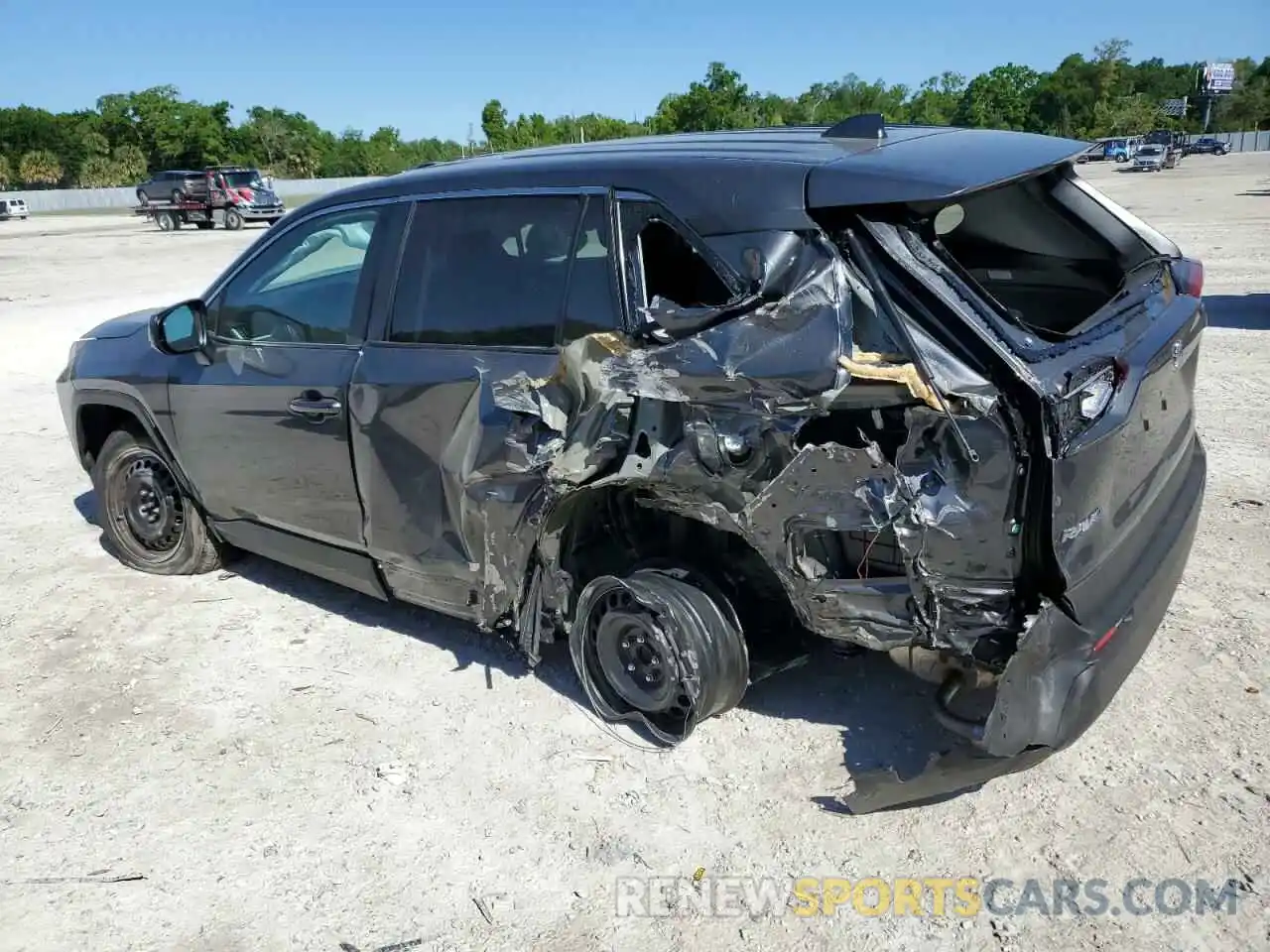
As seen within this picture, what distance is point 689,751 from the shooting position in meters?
3.27

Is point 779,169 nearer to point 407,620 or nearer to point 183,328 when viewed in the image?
point 407,620

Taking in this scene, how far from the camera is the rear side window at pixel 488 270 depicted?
3.19 metres

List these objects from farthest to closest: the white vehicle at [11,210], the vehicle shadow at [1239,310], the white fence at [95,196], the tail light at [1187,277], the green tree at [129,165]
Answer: the green tree at [129,165], the white fence at [95,196], the white vehicle at [11,210], the vehicle shadow at [1239,310], the tail light at [1187,277]

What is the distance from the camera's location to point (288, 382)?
3832 mm

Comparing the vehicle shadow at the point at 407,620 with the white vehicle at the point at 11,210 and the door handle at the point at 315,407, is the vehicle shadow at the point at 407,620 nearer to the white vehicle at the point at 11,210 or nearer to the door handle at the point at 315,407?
the door handle at the point at 315,407

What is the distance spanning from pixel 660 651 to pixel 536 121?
8347 cm

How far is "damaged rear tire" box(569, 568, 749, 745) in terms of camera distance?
306 cm

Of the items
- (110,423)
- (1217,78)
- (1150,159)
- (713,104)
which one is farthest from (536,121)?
(110,423)

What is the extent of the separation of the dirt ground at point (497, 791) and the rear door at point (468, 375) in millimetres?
596

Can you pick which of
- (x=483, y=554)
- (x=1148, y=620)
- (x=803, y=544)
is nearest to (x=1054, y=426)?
(x=803, y=544)

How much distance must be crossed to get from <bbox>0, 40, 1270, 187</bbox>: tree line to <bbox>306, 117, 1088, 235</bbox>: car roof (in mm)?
48246

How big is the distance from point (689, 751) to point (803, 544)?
3.22ft

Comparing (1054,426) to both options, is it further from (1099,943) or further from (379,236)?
(379,236)

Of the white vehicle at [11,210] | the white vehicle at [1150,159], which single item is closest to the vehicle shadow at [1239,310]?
the white vehicle at [1150,159]
